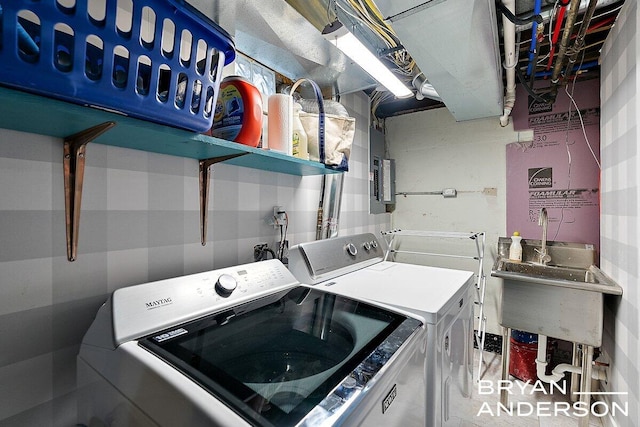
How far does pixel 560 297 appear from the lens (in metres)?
1.98

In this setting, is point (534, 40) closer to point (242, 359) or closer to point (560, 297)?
point (560, 297)

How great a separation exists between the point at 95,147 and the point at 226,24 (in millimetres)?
761

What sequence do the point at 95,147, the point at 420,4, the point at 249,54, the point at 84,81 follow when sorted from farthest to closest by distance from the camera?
the point at 249,54, the point at 420,4, the point at 95,147, the point at 84,81

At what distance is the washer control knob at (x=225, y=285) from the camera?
112 centimetres

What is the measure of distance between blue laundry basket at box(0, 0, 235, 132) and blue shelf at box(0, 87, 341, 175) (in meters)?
0.04

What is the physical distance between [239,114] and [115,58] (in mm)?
462

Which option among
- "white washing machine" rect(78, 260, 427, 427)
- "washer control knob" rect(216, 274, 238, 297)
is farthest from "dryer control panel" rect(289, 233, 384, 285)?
"washer control knob" rect(216, 274, 238, 297)

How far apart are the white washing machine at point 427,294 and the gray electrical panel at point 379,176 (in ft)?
3.99

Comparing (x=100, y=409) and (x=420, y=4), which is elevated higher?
(x=420, y=4)

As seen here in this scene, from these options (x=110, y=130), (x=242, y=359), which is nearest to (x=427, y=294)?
(x=242, y=359)

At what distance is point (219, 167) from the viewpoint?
1.45 meters

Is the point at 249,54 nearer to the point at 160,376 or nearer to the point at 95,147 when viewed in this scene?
the point at 95,147

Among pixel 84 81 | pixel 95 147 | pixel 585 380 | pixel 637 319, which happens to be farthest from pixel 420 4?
pixel 585 380

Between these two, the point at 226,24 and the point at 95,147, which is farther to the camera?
the point at 226,24
